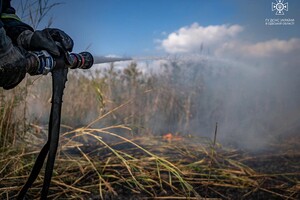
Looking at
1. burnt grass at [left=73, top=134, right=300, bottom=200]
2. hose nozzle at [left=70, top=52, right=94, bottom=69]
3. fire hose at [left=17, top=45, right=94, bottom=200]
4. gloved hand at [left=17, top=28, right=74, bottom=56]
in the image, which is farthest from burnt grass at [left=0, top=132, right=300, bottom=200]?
gloved hand at [left=17, top=28, right=74, bottom=56]

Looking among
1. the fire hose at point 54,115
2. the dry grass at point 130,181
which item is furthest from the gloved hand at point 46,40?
the dry grass at point 130,181

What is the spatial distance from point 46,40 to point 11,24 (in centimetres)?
39

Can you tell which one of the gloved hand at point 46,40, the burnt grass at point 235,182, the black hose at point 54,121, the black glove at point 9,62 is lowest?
the burnt grass at point 235,182

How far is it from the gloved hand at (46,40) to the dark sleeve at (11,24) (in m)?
0.11

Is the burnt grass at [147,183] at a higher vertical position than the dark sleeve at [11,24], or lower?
lower

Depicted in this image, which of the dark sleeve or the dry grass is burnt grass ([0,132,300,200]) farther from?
the dark sleeve

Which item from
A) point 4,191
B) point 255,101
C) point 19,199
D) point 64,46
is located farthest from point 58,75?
point 255,101

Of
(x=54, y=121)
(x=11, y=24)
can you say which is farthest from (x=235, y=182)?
(x=11, y=24)

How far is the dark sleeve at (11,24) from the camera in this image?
1207mm

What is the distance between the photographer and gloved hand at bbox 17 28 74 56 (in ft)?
3.33

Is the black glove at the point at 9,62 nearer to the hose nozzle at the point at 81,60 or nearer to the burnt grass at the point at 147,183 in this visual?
the hose nozzle at the point at 81,60

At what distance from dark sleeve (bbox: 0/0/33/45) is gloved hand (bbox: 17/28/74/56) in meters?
0.11

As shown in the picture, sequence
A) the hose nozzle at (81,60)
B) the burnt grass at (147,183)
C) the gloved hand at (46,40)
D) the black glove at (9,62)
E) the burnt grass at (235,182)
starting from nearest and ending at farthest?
the black glove at (9,62) → the gloved hand at (46,40) → the hose nozzle at (81,60) → the burnt grass at (147,183) → the burnt grass at (235,182)

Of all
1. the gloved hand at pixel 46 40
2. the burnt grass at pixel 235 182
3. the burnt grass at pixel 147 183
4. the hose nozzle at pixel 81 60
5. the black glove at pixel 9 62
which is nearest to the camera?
the black glove at pixel 9 62
